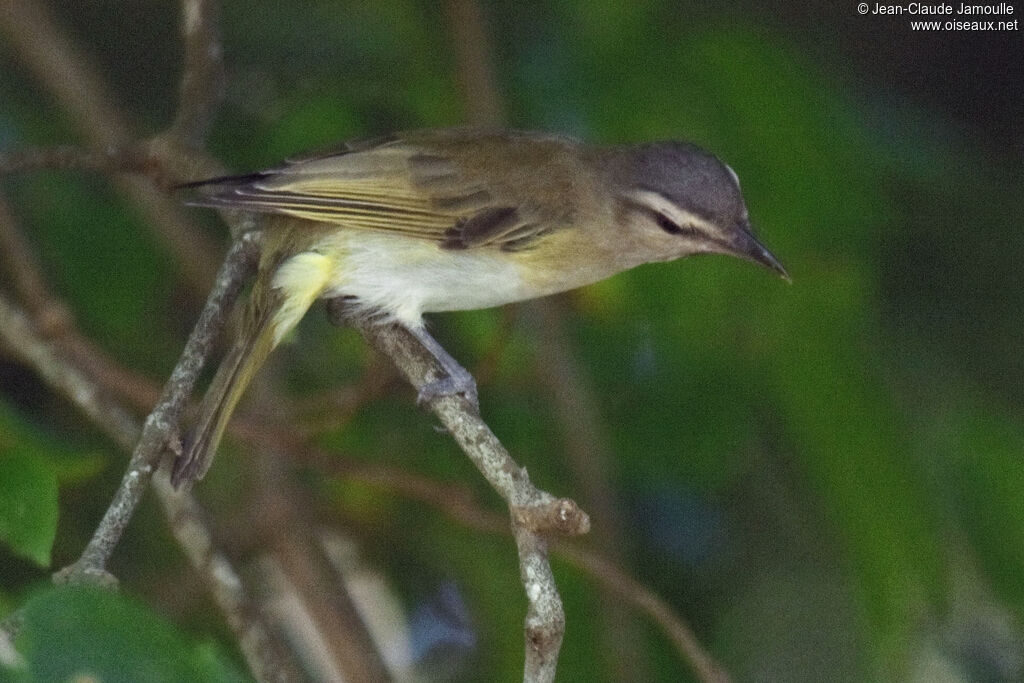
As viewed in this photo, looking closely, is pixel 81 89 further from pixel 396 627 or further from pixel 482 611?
pixel 396 627

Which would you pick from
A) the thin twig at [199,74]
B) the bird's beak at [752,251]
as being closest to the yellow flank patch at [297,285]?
the thin twig at [199,74]

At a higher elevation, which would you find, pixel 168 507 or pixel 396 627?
pixel 168 507

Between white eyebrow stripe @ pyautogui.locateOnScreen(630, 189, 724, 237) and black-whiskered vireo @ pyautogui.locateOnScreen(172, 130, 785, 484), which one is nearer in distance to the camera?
black-whiskered vireo @ pyautogui.locateOnScreen(172, 130, 785, 484)

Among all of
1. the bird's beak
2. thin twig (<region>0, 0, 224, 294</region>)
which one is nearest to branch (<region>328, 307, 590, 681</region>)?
the bird's beak

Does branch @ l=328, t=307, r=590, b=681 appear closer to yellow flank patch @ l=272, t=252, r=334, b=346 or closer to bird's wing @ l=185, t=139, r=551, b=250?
yellow flank patch @ l=272, t=252, r=334, b=346

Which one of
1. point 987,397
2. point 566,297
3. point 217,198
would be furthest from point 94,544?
point 987,397

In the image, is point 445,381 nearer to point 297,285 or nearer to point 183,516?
point 297,285

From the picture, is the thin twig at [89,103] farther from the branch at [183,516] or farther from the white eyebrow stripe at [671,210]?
the white eyebrow stripe at [671,210]
